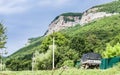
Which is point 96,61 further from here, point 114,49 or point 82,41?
point 82,41

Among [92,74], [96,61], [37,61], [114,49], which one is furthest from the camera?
[37,61]

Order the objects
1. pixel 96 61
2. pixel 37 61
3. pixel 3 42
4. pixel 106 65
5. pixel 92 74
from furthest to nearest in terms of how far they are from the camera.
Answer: pixel 37 61 < pixel 96 61 < pixel 3 42 < pixel 106 65 < pixel 92 74

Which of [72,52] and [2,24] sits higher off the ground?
[2,24]

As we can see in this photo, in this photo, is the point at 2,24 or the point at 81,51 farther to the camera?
the point at 81,51

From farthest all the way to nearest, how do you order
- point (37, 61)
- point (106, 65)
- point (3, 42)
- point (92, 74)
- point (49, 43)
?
1. point (49, 43)
2. point (37, 61)
3. point (3, 42)
4. point (106, 65)
5. point (92, 74)

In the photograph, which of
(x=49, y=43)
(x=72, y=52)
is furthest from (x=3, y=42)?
(x=49, y=43)

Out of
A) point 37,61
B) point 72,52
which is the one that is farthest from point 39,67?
point 72,52

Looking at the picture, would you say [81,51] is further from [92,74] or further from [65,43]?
[92,74]

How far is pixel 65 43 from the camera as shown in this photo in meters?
120

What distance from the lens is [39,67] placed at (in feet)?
343

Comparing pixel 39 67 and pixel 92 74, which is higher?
pixel 92 74

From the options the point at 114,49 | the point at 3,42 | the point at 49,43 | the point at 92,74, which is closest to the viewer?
the point at 92,74

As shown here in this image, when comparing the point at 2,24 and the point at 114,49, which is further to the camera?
the point at 114,49

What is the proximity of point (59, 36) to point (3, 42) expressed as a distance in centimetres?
6012
